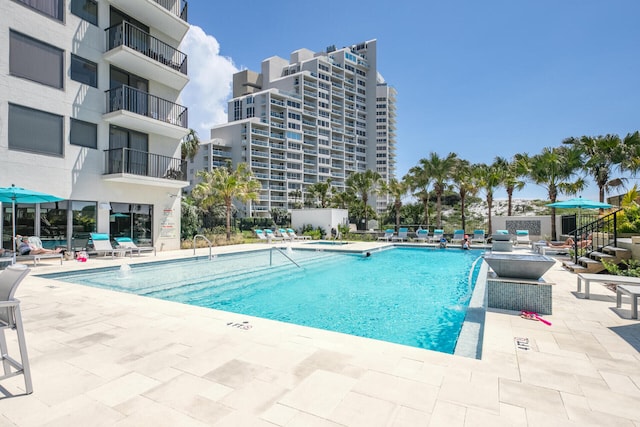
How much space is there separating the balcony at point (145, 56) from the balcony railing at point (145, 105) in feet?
3.59

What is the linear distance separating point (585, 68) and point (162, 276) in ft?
67.6

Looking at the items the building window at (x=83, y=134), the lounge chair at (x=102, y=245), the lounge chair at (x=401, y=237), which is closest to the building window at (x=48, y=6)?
the building window at (x=83, y=134)

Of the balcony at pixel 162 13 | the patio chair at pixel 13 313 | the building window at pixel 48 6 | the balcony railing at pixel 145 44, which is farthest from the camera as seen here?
the balcony at pixel 162 13

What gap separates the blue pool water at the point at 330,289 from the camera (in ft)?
Result: 19.6

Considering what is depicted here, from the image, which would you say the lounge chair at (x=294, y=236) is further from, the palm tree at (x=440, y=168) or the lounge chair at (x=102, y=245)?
the lounge chair at (x=102, y=245)

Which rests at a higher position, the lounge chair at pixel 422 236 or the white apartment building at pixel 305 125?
the white apartment building at pixel 305 125

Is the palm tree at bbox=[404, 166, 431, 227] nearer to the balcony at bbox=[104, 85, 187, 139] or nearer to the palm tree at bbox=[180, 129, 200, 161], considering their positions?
the balcony at bbox=[104, 85, 187, 139]

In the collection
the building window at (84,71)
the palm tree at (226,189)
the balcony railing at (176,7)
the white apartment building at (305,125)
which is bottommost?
the palm tree at (226,189)

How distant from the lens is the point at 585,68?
1582 cm

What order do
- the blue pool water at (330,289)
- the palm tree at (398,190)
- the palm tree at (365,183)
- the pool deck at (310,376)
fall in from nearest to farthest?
the pool deck at (310,376), the blue pool water at (330,289), the palm tree at (398,190), the palm tree at (365,183)

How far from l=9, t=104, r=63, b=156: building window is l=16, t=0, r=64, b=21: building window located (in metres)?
3.62

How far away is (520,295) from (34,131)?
48.9 feet

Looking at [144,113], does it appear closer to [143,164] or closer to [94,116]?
[94,116]

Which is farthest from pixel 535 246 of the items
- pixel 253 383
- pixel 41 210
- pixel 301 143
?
pixel 301 143
